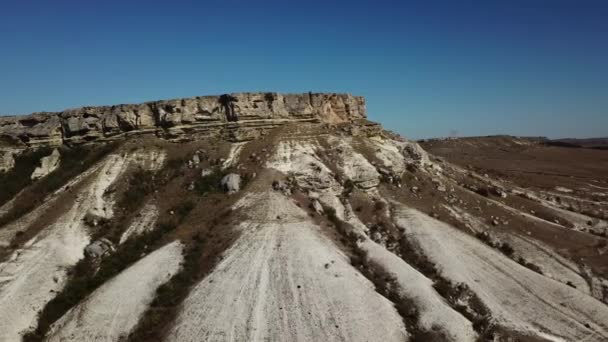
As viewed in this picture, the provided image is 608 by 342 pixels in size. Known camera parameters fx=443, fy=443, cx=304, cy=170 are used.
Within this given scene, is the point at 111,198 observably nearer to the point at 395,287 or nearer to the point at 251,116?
the point at 251,116

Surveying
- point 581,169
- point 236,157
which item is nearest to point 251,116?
point 236,157

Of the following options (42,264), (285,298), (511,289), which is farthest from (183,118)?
(511,289)

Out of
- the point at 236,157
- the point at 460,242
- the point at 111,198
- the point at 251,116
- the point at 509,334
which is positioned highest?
the point at 251,116

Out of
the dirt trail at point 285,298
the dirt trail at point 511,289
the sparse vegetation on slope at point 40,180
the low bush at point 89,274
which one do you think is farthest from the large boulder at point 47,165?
the dirt trail at point 511,289

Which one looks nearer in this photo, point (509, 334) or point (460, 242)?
point (509, 334)

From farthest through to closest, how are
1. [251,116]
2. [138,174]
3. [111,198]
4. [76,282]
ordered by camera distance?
[251,116], [138,174], [111,198], [76,282]

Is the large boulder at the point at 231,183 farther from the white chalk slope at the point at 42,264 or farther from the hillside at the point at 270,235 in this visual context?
the white chalk slope at the point at 42,264

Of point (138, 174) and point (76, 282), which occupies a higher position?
point (138, 174)
